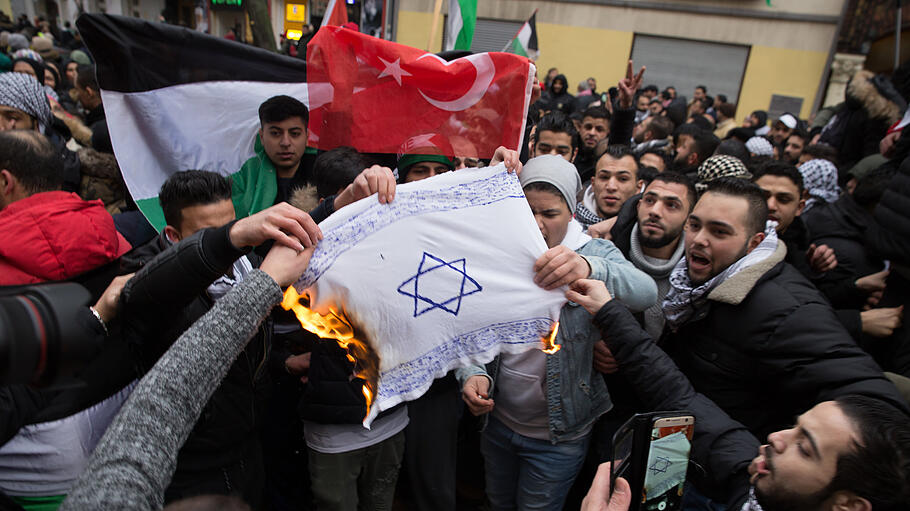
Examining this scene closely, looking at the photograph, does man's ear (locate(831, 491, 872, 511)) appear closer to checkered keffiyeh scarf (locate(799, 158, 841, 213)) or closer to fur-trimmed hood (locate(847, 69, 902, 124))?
checkered keffiyeh scarf (locate(799, 158, 841, 213))

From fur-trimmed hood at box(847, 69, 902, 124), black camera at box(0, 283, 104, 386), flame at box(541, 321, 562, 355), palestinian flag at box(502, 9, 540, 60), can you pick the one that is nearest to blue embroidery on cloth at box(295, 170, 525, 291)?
flame at box(541, 321, 562, 355)

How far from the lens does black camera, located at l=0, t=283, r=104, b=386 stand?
2.64 ft

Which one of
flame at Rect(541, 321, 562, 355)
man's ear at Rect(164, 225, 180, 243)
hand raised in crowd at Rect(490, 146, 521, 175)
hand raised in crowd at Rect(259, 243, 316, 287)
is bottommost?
flame at Rect(541, 321, 562, 355)

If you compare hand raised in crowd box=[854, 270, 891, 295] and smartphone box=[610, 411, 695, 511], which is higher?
hand raised in crowd box=[854, 270, 891, 295]

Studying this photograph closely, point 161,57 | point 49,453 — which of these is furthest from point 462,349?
point 161,57

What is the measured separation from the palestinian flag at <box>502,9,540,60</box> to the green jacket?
246 cm

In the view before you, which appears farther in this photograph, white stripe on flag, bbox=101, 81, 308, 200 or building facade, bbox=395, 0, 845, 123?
building facade, bbox=395, 0, 845, 123

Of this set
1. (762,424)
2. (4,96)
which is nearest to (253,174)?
(4,96)

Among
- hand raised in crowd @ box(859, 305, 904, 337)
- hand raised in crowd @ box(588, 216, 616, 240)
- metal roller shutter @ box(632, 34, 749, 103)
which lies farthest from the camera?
metal roller shutter @ box(632, 34, 749, 103)

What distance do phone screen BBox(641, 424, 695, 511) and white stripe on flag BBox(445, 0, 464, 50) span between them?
3263mm

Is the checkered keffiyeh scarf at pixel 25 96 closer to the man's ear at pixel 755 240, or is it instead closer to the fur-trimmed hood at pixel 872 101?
the man's ear at pixel 755 240

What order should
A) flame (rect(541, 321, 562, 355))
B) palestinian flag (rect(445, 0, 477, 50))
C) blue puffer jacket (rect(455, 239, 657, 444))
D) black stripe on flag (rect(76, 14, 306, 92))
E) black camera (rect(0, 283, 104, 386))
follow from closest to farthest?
black camera (rect(0, 283, 104, 386))
flame (rect(541, 321, 562, 355))
blue puffer jacket (rect(455, 239, 657, 444))
black stripe on flag (rect(76, 14, 306, 92))
palestinian flag (rect(445, 0, 477, 50))

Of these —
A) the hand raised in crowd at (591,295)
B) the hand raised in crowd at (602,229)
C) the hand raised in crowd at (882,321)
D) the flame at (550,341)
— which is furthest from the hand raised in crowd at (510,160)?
the hand raised in crowd at (882,321)

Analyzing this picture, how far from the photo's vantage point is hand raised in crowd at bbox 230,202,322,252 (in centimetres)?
147
